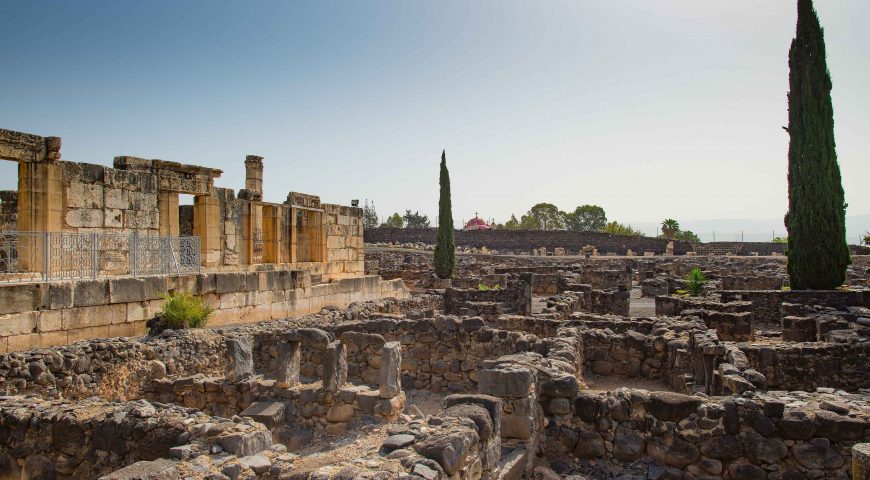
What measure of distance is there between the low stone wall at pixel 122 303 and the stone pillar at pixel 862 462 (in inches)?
411

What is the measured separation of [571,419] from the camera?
6.51 m

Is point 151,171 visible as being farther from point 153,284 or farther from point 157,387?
point 157,387

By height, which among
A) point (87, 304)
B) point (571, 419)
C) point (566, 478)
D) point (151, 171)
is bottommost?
point (566, 478)

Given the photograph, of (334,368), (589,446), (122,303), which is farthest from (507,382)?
(122,303)

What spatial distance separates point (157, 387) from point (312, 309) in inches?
272

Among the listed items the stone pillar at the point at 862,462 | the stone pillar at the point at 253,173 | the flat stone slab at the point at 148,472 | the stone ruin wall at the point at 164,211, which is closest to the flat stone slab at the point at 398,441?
the flat stone slab at the point at 148,472

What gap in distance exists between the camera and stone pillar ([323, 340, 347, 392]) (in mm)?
8141

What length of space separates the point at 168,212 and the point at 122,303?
413cm

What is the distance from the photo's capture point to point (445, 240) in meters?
29.2

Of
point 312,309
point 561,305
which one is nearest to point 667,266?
point 561,305

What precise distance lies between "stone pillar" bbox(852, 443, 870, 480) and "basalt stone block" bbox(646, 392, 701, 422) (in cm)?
186

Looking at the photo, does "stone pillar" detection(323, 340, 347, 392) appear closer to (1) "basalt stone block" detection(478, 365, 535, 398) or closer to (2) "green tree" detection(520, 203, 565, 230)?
(1) "basalt stone block" detection(478, 365, 535, 398)

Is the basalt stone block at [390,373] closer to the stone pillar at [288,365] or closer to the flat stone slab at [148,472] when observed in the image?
the stone pillar at [288,365]

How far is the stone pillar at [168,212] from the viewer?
45.2 ft
